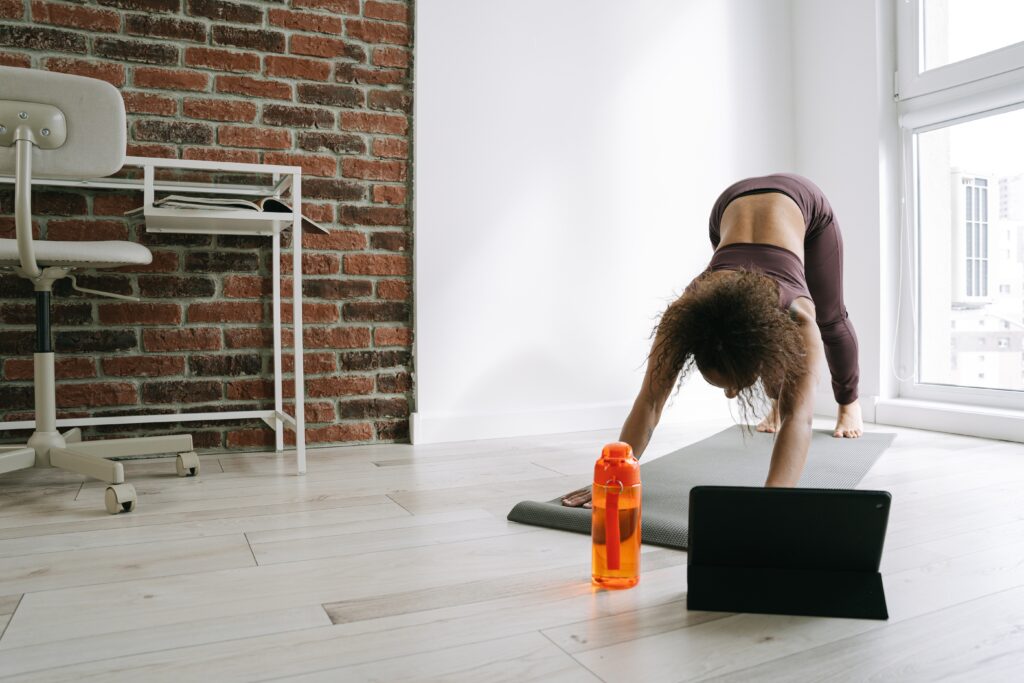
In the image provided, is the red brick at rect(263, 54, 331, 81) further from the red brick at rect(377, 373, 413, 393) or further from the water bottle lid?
the water bottle lid

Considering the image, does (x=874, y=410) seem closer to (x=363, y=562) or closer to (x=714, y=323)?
(x=714, y=323)

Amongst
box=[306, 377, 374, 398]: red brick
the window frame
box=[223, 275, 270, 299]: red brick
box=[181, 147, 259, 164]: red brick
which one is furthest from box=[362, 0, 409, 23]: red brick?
the window frame

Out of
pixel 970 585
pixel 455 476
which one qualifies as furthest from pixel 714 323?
pixel 455 476

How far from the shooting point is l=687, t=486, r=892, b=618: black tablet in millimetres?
1089

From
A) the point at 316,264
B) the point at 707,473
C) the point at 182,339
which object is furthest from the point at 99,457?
the point at 707,473

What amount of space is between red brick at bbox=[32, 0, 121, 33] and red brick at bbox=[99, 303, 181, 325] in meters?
0.81

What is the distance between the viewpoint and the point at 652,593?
1.21 meters

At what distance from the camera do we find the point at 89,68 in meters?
2.26

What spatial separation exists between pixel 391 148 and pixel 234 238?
0.60 meters

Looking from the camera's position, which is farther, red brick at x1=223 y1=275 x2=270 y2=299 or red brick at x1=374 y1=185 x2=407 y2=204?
red brick at x1=374 y1=185 x2=407 y2=204

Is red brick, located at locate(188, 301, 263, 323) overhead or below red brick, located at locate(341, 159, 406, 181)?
below

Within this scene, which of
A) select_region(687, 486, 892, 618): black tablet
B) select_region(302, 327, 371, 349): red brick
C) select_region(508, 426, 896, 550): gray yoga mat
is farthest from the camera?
select_region(302, 327, 371, 349): red brick

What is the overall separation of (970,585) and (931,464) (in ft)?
3.53

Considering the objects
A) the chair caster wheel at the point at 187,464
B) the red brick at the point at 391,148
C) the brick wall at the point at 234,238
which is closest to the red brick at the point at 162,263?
the brick wall at the point at 234,238
